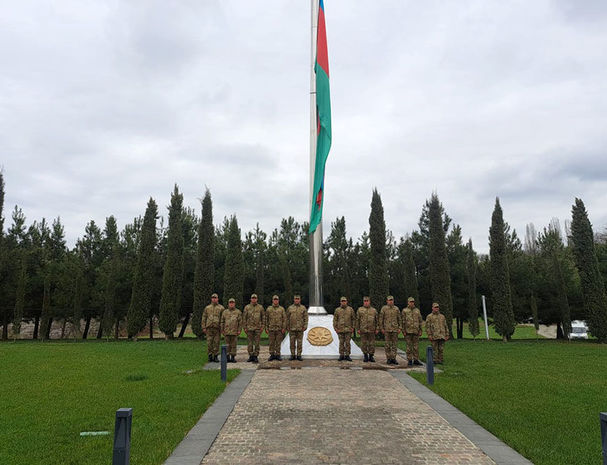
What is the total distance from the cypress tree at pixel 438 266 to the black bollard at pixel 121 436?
18659 mm

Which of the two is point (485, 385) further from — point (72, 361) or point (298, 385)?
point (72, 361)

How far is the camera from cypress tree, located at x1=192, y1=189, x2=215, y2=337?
805 inches

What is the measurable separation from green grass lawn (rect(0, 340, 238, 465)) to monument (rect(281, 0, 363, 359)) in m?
3.53

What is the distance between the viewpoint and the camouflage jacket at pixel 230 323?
34.9 ft

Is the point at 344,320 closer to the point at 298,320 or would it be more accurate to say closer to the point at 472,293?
the point at 298,320

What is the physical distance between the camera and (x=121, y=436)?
3.37 meters

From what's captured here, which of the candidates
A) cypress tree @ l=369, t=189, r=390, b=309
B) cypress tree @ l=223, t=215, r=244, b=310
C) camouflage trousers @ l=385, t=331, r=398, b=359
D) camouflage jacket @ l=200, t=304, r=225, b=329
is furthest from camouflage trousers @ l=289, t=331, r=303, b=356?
cypress tree @ l=223, t=215, r=244, b=310

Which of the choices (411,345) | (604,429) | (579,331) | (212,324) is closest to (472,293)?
(579,331)

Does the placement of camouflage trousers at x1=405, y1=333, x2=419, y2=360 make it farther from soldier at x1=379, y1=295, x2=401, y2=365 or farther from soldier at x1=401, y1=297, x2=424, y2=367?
soldier at x1=379, y1=295, x2=401, y2=365

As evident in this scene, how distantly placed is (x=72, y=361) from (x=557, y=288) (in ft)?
75.2

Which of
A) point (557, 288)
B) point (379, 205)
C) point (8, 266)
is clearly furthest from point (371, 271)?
point (8, 266)

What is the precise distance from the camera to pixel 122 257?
28.9 metres

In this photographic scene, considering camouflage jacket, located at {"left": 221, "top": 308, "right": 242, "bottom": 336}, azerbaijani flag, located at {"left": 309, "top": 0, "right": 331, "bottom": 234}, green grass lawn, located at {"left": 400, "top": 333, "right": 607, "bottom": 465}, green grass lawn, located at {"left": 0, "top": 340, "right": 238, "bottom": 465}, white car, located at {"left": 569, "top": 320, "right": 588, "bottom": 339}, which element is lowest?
white car, located at {"left": 569, "top": 320, "right": 588, "bottom": 339}

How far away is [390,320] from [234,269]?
12.7m
